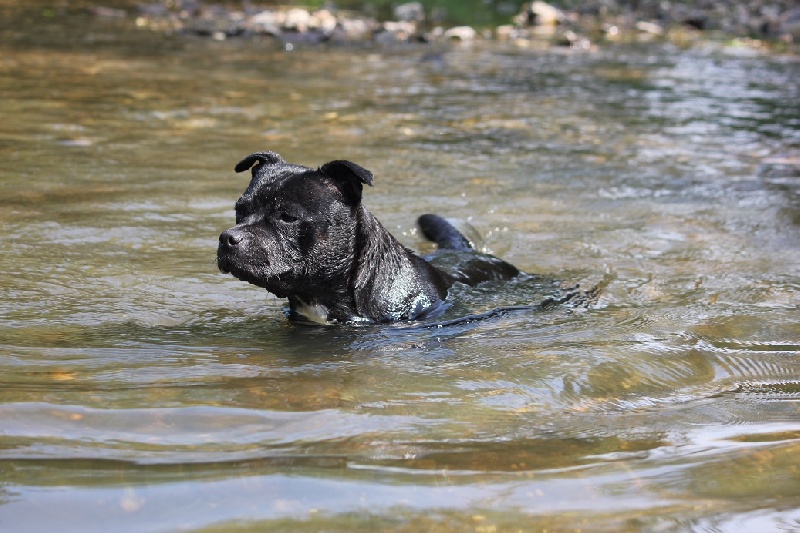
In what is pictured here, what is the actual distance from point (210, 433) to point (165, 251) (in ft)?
12.8

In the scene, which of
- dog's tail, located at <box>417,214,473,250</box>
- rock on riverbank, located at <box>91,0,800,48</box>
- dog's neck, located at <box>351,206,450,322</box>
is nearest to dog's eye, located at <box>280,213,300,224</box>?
dog's neck, located at <box>351,206,450,322</box>

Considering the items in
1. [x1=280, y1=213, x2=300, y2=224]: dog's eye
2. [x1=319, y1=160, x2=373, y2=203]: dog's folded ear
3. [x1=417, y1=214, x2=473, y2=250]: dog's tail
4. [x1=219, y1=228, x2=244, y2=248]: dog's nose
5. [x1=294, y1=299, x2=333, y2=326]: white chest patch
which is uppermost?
[x1=319, y1=160, x2=373, y2=203]: dog's folded ear

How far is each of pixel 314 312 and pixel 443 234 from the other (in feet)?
7.21

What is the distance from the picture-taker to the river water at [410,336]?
3881mm

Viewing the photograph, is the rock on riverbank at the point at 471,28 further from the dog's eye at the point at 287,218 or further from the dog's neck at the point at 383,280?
the dog's eye at the point at 287,218

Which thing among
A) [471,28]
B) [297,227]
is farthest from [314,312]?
[471,28]

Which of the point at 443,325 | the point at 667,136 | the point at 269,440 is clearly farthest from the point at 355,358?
the point at 667,136

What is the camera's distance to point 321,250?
618 cm

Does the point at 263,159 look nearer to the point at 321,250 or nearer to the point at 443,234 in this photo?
the point at 321,250

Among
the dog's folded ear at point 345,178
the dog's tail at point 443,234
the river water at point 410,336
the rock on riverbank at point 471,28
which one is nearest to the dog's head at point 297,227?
the dog's folded ear at point 345,178

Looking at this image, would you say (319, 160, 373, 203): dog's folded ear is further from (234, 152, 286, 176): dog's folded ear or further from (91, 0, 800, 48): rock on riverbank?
(91, 0, 800, 48): rock on riverbank

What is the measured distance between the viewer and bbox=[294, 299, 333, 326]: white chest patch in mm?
6438

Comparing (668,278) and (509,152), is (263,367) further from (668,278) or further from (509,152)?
(509,152)

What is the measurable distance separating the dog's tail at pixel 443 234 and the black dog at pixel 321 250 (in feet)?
4.78
